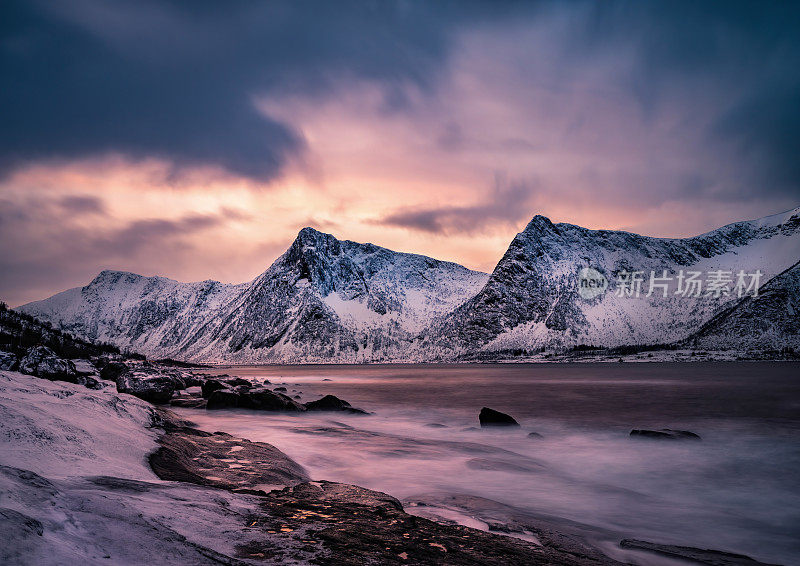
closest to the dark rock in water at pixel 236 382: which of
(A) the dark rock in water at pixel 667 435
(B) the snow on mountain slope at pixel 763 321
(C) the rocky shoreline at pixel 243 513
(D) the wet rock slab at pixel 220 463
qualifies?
(D) the wet rock slab at pixel 220 463

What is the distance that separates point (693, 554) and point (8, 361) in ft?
44.2

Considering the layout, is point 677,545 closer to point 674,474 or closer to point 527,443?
point 674,474

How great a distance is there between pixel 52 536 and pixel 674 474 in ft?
39.0

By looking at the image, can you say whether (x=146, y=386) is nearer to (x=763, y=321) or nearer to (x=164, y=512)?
(x=164, y=512)

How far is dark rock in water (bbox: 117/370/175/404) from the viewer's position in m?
16.3

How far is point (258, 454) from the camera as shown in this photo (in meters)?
7.55

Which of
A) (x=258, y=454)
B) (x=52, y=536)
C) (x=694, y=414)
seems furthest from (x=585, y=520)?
(x=694, y=414)

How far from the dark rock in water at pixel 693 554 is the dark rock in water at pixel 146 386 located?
16.2 metres

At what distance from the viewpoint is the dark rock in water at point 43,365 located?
991 cm

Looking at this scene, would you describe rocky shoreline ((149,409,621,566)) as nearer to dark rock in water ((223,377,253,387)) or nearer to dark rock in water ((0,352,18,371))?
dark rock in water ((0,352,18,371))

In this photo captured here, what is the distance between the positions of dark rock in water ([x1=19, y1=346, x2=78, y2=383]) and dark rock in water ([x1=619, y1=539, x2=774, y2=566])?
11.8m

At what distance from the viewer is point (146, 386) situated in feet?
54.7

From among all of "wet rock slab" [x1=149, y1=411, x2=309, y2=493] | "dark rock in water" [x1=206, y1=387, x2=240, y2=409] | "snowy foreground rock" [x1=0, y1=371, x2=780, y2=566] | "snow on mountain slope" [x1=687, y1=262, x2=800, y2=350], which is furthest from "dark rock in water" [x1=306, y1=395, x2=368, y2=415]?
"snow on mountain slope" [x1=687, y1=262, x2=800, y2=350]

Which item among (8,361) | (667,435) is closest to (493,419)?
(667,435)
